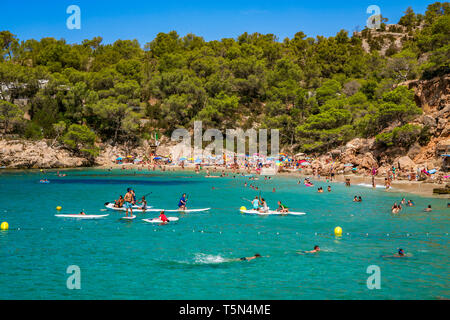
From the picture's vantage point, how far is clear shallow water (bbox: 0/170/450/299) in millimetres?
17031

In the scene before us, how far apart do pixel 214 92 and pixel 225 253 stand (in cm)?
8708

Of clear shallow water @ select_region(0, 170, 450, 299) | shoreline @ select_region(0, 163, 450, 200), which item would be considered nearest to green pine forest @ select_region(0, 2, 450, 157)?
shoreline @ select_region(0, 163, 450, 200)

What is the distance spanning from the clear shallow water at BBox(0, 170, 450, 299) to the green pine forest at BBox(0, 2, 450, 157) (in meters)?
39.7

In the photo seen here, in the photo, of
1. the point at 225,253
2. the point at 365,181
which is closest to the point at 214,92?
the point at 365,181

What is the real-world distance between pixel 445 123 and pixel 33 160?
253ft

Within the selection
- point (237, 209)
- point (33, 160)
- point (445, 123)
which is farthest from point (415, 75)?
point (33, 160)

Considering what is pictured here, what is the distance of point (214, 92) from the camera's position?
10662cm

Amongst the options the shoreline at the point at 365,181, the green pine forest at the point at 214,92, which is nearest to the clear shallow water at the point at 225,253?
the shoreline at the point at 365,181

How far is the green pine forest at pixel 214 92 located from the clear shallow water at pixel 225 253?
39684 millimetres

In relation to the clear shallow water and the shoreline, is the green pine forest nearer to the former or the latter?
the shoreline

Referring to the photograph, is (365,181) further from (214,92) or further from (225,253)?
(214,92)

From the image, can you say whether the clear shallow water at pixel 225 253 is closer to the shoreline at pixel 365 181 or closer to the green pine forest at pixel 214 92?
the shoreline at pixel 365 181
